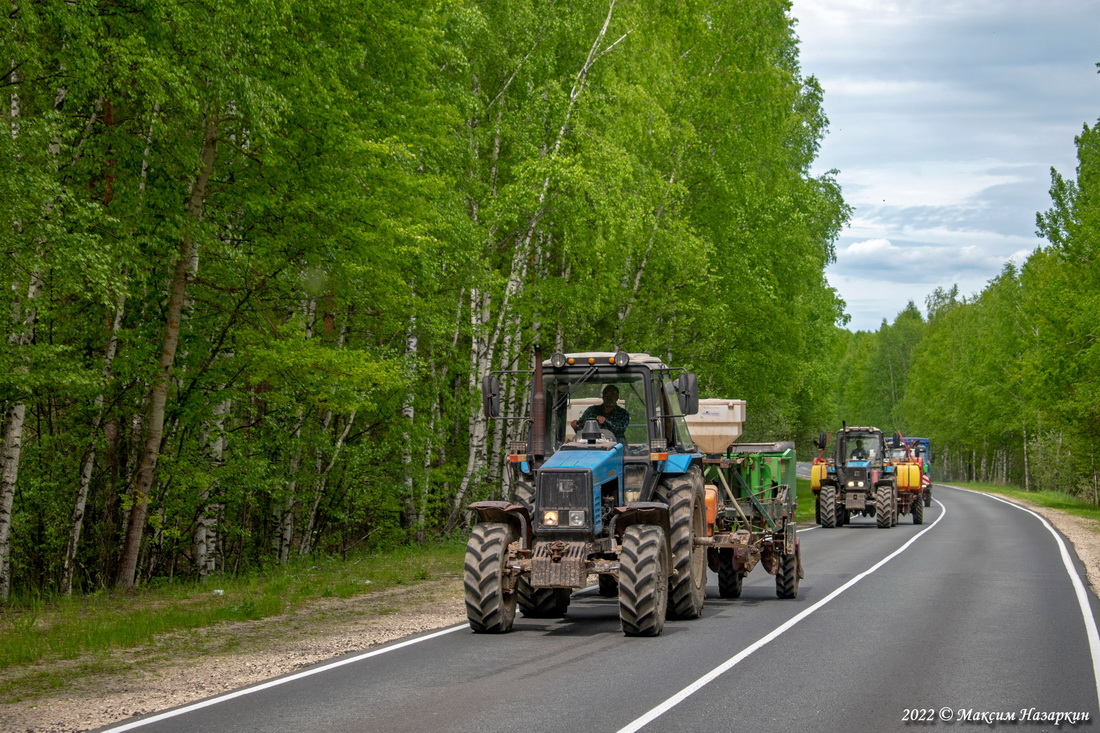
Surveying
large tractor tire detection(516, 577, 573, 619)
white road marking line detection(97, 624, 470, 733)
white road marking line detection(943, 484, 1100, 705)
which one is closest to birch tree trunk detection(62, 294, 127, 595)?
white road marking line detection(97, 624, 470, 733)

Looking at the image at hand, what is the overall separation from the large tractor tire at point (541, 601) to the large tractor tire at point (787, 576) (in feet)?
11.5

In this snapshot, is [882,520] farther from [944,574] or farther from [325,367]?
[325,367]

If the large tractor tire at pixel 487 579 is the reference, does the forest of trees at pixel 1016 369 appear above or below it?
above

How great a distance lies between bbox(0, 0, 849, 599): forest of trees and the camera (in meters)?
14.6

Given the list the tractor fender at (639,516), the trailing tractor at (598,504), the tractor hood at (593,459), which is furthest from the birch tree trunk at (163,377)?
the tractor fender at (639,516)

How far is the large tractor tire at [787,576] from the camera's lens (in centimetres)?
1535

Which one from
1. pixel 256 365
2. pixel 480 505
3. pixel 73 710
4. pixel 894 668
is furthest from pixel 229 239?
pixel 894 668

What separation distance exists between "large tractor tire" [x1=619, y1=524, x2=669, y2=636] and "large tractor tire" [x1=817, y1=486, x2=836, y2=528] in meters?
22.7

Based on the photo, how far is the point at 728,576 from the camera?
1541 centimetres

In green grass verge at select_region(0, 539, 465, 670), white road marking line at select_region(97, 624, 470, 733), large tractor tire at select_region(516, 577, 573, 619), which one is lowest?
green grass verge at select_region(0, 539, 465, 670)

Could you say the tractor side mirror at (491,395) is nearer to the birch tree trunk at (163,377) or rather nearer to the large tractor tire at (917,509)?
the birch tree trunk at (163,377)

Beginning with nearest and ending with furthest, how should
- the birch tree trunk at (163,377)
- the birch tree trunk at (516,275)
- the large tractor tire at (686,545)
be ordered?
the large tractor tire at (686,545) → the birch tree trunk at (163,377) → the birch tree trunk at (516,275)

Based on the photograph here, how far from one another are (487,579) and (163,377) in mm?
6913

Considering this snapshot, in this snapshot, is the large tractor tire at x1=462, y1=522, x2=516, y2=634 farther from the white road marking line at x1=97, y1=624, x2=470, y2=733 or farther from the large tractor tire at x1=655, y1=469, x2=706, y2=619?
the large tractor tire at x1=655, y1=469, x2=706, y2=619
